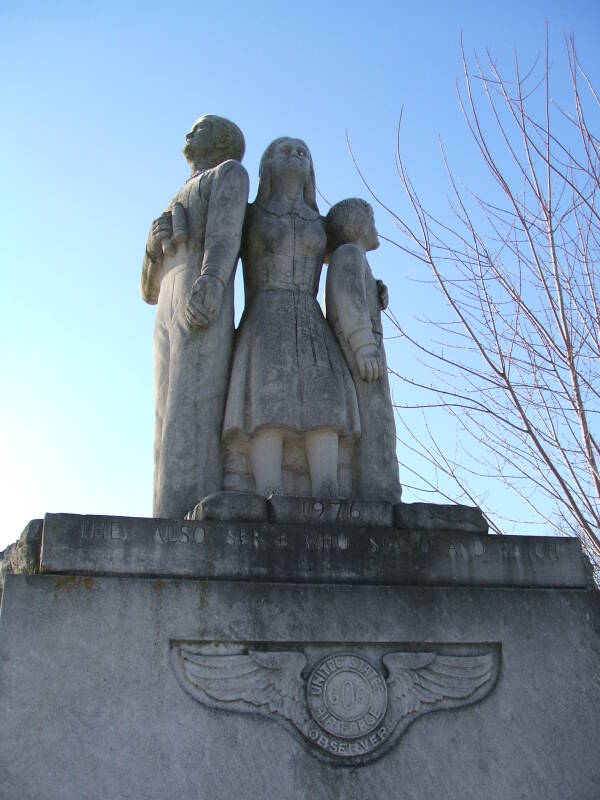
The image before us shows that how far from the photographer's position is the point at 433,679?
5.30 m

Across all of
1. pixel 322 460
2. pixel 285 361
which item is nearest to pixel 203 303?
pixel 285 361

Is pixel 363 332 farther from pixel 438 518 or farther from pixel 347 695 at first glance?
pixel 347 695

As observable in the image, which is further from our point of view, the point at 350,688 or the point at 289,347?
the point at 289,347

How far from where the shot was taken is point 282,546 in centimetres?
542

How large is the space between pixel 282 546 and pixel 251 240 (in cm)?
252

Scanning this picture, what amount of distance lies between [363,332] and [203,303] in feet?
3.70

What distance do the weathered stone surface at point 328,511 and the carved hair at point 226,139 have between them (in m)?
3.13

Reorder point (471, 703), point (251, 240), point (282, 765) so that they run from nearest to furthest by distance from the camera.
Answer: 1. point (282, 765)
2. point (471, 703)
3. point (251, 240)

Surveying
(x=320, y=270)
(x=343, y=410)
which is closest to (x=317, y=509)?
(x=343, y=410)

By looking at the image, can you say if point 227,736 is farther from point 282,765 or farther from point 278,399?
point 278,399

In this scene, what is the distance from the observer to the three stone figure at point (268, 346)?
6.19 meters

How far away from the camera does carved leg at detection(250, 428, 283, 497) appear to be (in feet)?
20.1

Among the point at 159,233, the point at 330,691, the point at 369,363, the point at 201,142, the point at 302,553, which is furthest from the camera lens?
the point at 201,142

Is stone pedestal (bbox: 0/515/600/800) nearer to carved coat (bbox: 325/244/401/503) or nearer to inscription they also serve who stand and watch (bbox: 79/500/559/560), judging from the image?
inscription they also serve who stand and watch (bbox: 79/500/559/560)
